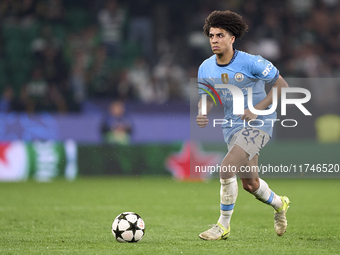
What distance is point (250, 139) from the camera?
604cm

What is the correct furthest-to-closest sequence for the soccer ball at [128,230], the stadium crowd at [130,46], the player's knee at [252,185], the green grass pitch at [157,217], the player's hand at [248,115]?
the stadium crowd at [130,46] < the player's knee at [252,185] < the player's hand at [248,115] < the soccer ball at [128,230] < the green grass pitch at [157,217]

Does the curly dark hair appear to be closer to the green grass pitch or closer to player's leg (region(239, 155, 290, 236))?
player's leg (region(239, 155, 290, 236))

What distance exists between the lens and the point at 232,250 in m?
5.29

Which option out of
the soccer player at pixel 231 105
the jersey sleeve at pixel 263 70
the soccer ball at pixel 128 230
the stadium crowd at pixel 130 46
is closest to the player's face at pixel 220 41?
the soccer player at pixel 231 105

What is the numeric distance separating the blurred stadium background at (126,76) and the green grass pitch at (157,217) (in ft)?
2.10

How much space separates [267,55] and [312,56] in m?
1.45

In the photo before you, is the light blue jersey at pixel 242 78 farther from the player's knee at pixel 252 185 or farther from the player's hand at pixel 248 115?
the player's knee at pixel 252 185

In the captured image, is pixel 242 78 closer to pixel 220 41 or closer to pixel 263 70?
pixel 263 70

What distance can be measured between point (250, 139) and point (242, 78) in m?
0.59

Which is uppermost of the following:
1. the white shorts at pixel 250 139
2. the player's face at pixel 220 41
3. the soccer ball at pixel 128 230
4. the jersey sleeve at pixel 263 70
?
the player's face at pixel 220 41

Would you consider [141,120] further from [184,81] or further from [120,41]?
[120,41]

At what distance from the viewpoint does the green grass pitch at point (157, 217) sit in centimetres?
552

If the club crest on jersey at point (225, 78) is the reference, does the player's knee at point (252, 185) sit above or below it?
below

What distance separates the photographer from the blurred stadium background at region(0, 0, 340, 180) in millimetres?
13492
